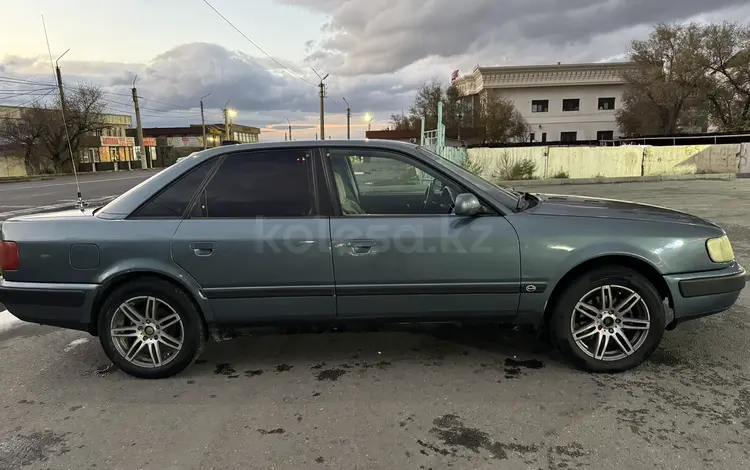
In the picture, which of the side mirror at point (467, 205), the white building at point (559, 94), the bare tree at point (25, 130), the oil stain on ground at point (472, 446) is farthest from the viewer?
the white building at point (559, 94)

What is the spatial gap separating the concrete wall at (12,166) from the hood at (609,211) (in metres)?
50.4

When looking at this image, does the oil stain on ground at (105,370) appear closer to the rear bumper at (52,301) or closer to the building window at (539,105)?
the rear bumper at (52,301)

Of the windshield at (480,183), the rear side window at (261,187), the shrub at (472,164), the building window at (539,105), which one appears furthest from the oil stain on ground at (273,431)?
the building window at (539,105)

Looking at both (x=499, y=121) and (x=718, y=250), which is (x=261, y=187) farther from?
(x=499, y=121)

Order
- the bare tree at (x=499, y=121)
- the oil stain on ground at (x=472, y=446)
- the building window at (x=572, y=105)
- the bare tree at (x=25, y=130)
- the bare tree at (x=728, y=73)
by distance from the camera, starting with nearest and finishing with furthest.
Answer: the oil stain on ground at (x=472, y=446), the bare tree at (x=728, y=73), the bare tree at (x=25, y=130), the bare tree at (x=499, y=121), the building window at (x=572, y=105)

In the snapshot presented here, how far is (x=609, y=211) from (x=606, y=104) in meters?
62.3

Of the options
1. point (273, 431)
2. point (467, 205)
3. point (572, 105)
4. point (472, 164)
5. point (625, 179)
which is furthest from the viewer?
point (572, 105)

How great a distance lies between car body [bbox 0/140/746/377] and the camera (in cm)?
324

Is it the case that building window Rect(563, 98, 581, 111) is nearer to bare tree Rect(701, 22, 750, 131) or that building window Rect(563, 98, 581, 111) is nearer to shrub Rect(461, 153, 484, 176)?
bare tree Rect(701, 22, 750, 131)

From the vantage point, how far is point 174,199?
3.37m

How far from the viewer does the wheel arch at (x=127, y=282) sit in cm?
328

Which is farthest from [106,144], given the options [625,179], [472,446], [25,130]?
[472,446]

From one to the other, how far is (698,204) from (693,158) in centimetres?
1152

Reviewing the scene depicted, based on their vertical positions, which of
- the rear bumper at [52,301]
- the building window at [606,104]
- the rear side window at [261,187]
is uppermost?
the building window at [606,104]
